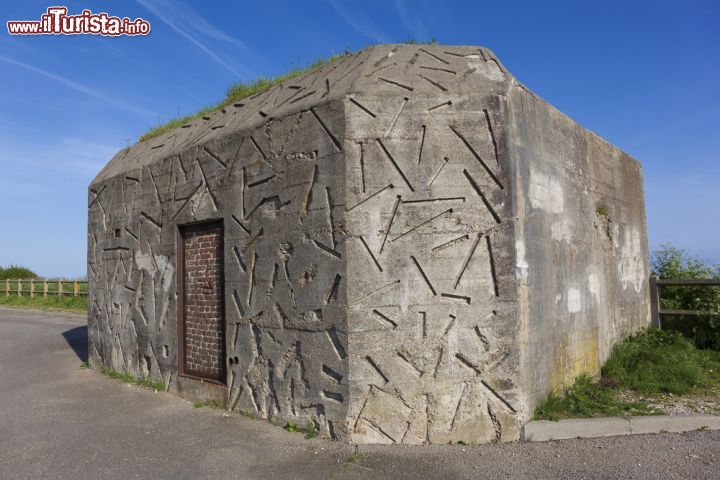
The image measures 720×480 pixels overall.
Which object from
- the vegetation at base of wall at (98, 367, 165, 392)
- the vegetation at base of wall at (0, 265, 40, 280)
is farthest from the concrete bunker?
the vegetation at base of wall at (0, 265, 40, 280)

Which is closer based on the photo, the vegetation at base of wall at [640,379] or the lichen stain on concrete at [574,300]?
the vegetation at base of wall at [640,379]

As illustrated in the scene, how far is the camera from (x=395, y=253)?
5.28m

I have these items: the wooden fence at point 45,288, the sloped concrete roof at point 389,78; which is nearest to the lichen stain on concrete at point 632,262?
the sloped concrete roof at point 389,78

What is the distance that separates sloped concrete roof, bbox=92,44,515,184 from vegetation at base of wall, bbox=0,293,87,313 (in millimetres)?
17328

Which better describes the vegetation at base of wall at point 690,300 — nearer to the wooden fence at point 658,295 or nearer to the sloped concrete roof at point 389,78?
the wooden fence at point 658,295

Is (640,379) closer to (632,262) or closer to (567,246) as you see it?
(567,246)

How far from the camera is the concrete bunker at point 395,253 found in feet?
17.0

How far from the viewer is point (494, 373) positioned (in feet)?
17.0

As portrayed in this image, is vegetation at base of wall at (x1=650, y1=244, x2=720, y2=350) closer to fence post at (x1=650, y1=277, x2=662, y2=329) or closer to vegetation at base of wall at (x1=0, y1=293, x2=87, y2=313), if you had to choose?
fence post at (x1=650, y1=277, x2=662, y2=329)

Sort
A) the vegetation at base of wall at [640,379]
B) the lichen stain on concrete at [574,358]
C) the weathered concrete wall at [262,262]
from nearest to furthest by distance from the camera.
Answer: the weathered concrete wall at [262,262], the vegetation at base of wall at [640,379], the lichen stain on concrete at [574,358]

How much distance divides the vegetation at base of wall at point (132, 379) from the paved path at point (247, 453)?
2.13ft

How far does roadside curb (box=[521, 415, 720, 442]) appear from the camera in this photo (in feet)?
17.0

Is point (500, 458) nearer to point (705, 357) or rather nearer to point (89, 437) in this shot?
point (89, 437)

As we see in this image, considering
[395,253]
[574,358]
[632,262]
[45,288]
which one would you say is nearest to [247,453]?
[395,253]
